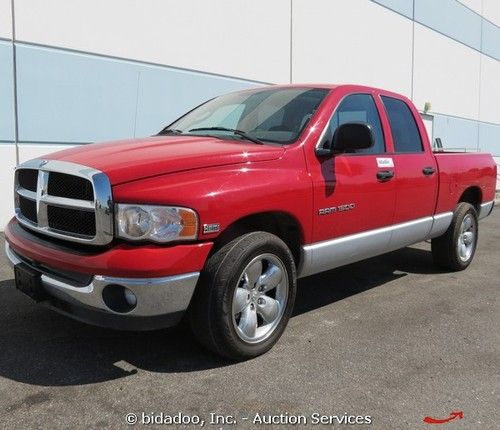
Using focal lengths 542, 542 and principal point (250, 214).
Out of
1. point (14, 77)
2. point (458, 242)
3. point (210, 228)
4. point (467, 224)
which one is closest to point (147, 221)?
point (210, 228)

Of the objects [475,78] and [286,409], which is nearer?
[286,409]

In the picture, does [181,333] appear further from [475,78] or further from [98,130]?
[475,78]

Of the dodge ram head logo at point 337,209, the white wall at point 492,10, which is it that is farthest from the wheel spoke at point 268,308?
the white wall at point 492,10

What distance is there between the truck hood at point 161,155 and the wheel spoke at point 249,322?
955 mm

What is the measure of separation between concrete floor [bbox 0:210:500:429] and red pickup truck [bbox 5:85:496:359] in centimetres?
31

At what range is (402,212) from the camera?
486 cm

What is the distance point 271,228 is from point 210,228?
2.47ft

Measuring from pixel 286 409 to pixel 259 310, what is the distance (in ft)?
2.64

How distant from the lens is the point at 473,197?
21.3 ft

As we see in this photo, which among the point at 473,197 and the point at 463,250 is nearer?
the point at 463,250

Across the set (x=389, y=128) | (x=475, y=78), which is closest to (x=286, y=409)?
(x=389, y=128)

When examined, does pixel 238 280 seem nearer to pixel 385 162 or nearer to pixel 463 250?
pixel 385 162

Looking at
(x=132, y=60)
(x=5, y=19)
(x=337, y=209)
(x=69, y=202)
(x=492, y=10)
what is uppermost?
(x=492, y=10)

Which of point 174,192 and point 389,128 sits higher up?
point 389,128
